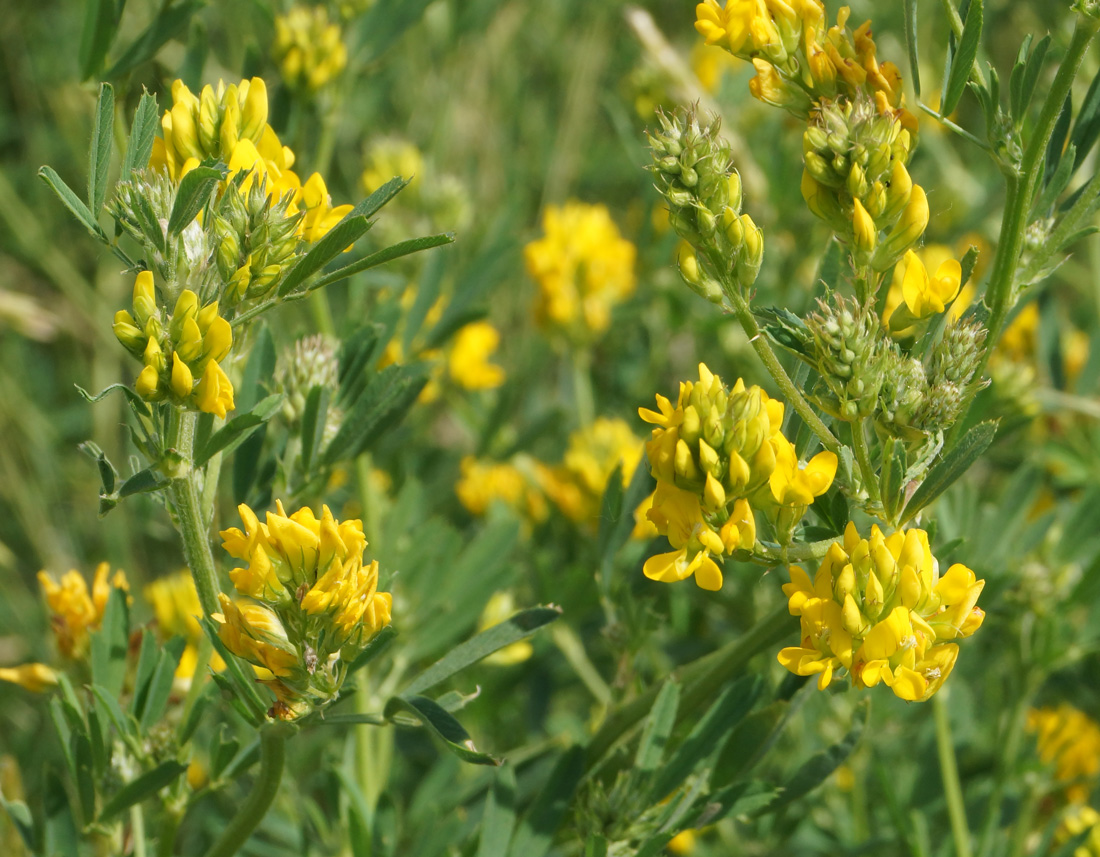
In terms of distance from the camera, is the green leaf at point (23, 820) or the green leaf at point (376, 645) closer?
the green leaf at point (376, 645)

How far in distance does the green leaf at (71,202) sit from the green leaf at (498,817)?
0.78 metres

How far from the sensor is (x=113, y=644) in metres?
1.39

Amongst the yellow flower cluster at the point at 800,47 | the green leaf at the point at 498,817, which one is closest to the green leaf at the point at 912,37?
the yellow flower cluster at the point at 800,47

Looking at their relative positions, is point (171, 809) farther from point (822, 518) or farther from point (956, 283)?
point (956, 283)

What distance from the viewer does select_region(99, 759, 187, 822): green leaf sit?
1.17 meters

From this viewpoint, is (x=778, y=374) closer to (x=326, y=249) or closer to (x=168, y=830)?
(x=326, y=249)

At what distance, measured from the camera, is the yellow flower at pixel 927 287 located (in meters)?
1.05

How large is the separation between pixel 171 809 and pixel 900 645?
87cm

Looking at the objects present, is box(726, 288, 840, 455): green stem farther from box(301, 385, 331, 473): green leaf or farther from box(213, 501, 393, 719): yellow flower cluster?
box(301, 385, 331, 473): green leaf

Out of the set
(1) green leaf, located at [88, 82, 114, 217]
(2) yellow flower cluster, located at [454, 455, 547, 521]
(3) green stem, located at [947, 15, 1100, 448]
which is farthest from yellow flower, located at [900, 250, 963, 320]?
(2) yellow flower cluster, located at [454, 455, 547, 521]

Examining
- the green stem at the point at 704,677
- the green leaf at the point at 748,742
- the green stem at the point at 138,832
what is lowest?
the green leaf at the point at 748,742

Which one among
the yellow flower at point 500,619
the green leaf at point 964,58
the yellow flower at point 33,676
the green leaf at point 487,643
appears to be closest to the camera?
the green leaf at point 964,58

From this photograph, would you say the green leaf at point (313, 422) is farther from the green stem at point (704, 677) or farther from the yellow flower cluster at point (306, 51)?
the yellow flower cluster at point (306, 51)

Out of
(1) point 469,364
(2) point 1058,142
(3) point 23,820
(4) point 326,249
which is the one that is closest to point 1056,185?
(2) point 1058,142
